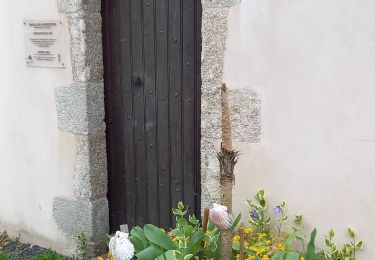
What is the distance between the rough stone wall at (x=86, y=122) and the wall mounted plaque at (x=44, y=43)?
137 mm

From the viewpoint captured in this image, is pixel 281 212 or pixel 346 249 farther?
pixel 281 212

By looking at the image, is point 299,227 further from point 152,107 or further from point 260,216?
point 152,107

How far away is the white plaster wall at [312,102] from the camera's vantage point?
2.66 metres

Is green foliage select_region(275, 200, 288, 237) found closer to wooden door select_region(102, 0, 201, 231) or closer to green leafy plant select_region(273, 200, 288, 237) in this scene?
green leafy plant select_region(273, 200, 288, 237)

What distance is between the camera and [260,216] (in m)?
3.03

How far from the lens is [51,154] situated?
160 inches

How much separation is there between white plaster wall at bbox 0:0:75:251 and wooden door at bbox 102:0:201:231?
1.19 feet

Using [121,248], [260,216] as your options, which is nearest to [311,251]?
[260,216]

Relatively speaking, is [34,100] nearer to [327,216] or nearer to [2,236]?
[2,236]

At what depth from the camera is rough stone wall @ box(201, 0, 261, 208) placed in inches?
120

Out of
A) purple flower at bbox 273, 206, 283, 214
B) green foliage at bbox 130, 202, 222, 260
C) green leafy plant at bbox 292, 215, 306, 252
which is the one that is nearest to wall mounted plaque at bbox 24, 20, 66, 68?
green foliage at bbox 130, 202, 222, 260

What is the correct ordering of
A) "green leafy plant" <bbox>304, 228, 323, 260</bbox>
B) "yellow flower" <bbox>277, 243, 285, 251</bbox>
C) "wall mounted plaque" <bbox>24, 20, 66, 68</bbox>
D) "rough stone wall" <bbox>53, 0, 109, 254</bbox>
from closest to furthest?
"green leafy plant" <bbox>304, 228, 323, 260</bbox> → "yellow flower" <bbox>277, 243, 285, 251</bbox> → "rough stone wall" <bbox>53, 0, 109, 254</bbox> → "wall mounted plaque" <bbox>24, 20, 66, 68</bbox>

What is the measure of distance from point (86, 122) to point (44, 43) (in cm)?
72

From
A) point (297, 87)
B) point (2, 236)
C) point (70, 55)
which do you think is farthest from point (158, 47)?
point (2, 236)
